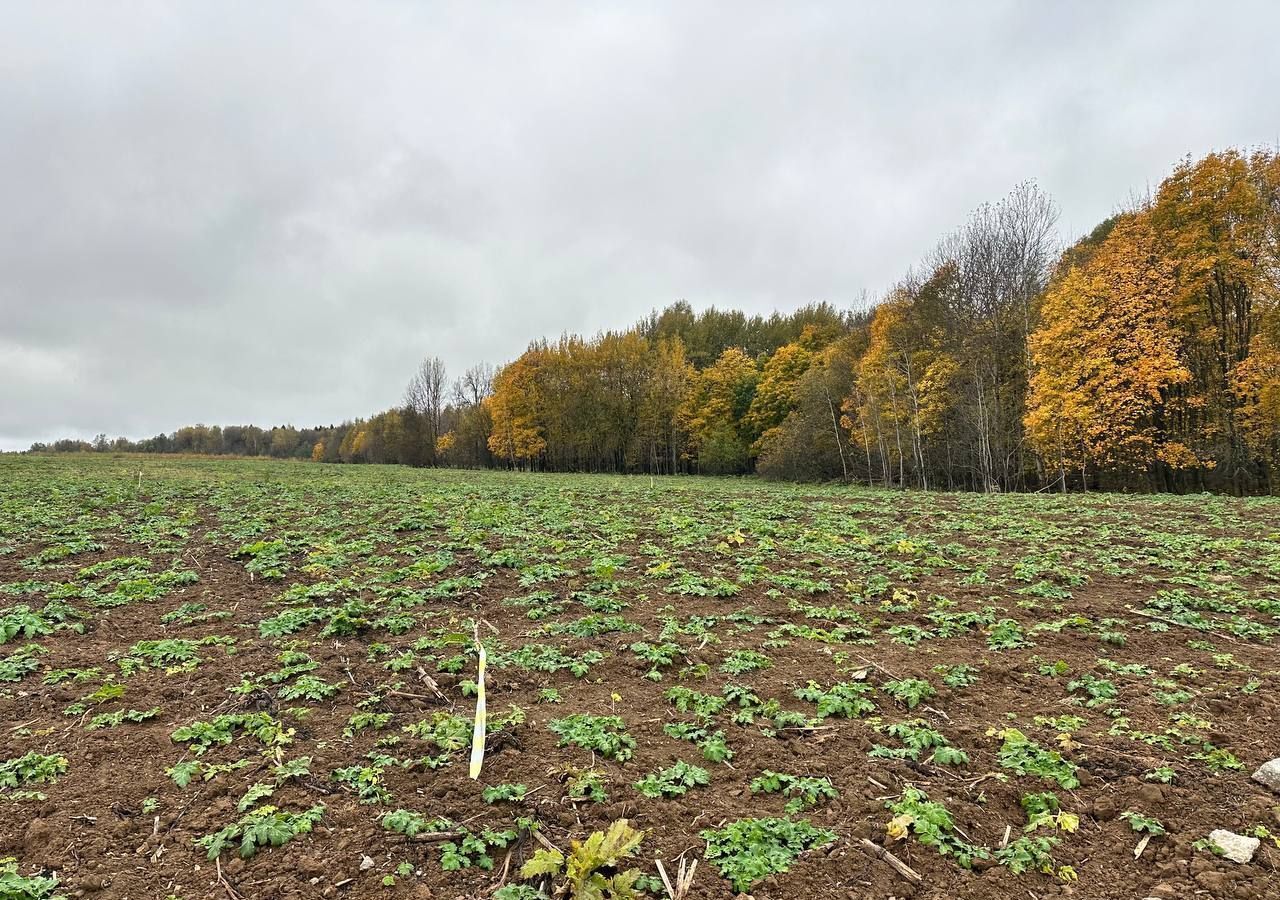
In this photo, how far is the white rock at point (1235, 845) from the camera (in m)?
3.40

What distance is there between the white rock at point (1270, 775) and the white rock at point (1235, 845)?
2.58 feet

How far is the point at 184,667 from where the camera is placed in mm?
5996

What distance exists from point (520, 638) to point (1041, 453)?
30.7m

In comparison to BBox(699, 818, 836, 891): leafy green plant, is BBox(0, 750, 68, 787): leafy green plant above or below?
above

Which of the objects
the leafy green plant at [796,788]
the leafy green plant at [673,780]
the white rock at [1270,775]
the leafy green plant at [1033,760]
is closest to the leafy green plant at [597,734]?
the leafy green plant at [673,780]

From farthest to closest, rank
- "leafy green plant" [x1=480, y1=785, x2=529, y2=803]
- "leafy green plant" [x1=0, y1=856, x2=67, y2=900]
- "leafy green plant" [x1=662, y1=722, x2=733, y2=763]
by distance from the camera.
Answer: "leafy green plant" [x1=662, y1=722, x2=733, y2=763] → "leafy green plant" [x1=480, y1=785, x2=529, y2=803] → "leafy green plant" [x1=0, y1=856, x2=67, y2=900]

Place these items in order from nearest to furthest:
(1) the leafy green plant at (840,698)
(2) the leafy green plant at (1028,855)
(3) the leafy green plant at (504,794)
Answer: (2) the leafy green plant at (1028,855)
(3) the leafy green plant at (504,794)
(1) the leafy green plant at (840,698)

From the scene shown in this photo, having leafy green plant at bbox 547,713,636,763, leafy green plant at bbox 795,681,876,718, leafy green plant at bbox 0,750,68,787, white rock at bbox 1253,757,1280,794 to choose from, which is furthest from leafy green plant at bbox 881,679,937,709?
leafy green plant at bbox 0,750,68,787

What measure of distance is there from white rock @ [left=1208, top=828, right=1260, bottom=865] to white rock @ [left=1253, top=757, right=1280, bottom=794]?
787mm

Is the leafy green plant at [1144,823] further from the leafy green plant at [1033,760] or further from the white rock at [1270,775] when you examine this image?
the white rock at [1270,775]

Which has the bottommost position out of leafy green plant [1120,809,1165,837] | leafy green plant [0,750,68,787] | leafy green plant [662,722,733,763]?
leafy green plant [1120,809,1165,837]

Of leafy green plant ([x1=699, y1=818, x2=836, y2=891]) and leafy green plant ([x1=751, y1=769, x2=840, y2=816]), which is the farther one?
leafy green plant ([x1=751, y1=769, x2=840, y2=816])

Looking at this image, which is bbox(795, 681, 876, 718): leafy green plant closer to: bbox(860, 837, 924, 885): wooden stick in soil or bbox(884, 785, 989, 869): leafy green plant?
bbox(884, 785, 989, 869): leafy green plant

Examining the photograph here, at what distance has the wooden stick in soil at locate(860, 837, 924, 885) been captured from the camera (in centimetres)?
347
